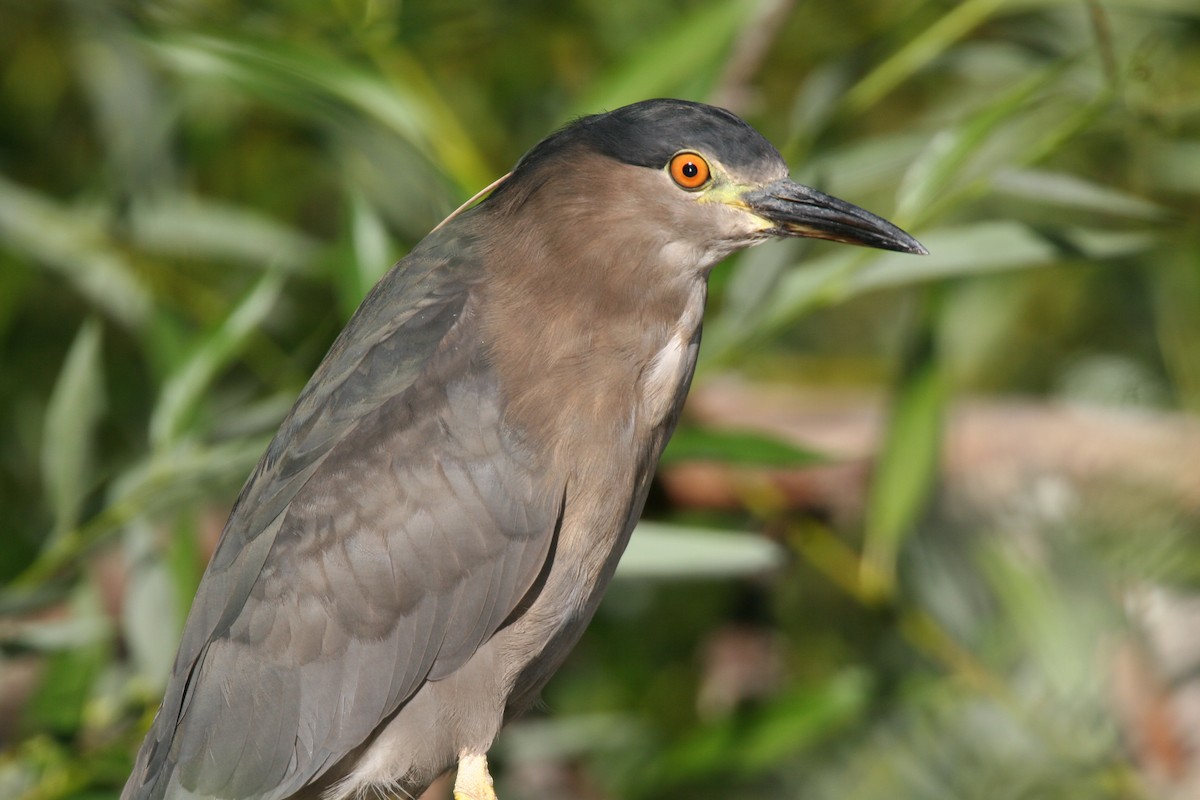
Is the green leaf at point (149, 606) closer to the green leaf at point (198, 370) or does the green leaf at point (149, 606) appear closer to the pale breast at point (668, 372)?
the green leaf at point (198, 370)

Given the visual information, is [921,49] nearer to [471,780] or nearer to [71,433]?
[471,780]

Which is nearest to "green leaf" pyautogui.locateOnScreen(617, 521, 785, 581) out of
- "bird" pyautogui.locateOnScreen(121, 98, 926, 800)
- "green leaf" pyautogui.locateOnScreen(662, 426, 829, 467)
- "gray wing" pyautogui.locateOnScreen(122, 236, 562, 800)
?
"green leaf" pyautogui.locateOnScreen(662, 426, 829, 467)

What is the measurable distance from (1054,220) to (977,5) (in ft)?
4.01

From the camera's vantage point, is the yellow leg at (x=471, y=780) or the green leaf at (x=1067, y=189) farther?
the green leaf at (x=1067, y=189)

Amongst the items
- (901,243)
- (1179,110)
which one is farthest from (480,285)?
(1179,110)

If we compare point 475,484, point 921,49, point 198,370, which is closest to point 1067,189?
point 921,49

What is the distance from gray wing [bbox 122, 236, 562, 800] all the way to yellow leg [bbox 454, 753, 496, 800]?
0.12m

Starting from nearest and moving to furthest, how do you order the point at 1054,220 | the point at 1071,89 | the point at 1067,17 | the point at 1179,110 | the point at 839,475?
the point at 1179,110 < the point at 1071,89 < the point at 839,475 < the point at 1067,17 < the point at 1054,220

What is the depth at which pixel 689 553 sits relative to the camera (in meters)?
2.24

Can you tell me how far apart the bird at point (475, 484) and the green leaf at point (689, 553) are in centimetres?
41

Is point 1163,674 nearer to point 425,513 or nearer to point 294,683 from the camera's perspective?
point 425,513

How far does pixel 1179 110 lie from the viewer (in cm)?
232

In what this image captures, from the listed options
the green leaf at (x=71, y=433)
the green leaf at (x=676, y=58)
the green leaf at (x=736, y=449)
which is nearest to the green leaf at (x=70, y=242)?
the green leaf at (x=71, y=433)

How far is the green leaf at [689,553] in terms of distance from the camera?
86.4 inches
